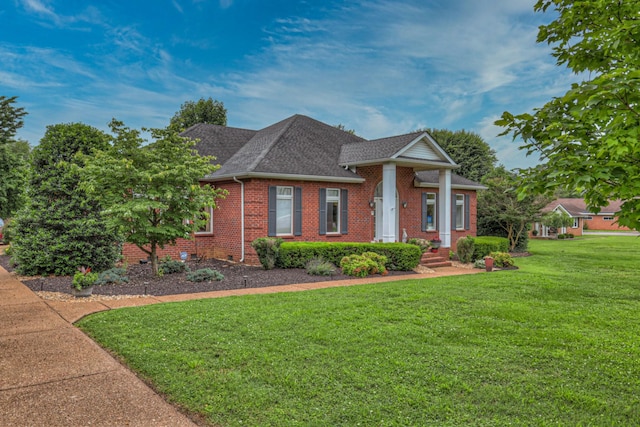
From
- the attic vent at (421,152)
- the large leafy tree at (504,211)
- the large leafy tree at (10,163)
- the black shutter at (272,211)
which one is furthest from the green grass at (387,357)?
the large leafy tree at (10,163)

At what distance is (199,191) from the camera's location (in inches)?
444

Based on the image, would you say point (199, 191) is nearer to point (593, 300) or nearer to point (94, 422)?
point (94, 422)

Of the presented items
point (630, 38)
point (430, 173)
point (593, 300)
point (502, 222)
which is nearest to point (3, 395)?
point (630, 38)

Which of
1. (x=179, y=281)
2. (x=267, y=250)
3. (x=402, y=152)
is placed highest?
(x=402, y=152)

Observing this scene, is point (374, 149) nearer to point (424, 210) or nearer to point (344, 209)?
point (344, 209)

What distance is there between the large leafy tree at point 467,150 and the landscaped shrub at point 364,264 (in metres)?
27.6

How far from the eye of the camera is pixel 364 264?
12.8m

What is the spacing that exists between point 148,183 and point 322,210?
272 inches

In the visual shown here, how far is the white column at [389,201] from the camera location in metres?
15.9

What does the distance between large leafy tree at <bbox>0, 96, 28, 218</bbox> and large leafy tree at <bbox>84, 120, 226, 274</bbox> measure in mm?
11258

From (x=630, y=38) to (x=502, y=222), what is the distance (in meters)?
22.7

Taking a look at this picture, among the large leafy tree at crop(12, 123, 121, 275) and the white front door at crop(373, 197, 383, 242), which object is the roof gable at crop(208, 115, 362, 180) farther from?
the large leafy tree at crop(12, 123, 121, 275)

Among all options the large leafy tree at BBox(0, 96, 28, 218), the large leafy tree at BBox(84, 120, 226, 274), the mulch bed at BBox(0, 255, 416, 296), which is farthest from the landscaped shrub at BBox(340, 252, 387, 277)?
the large leafy tree at BBox(0, 96, 28, 218)

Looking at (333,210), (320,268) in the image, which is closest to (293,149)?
(333,210)
